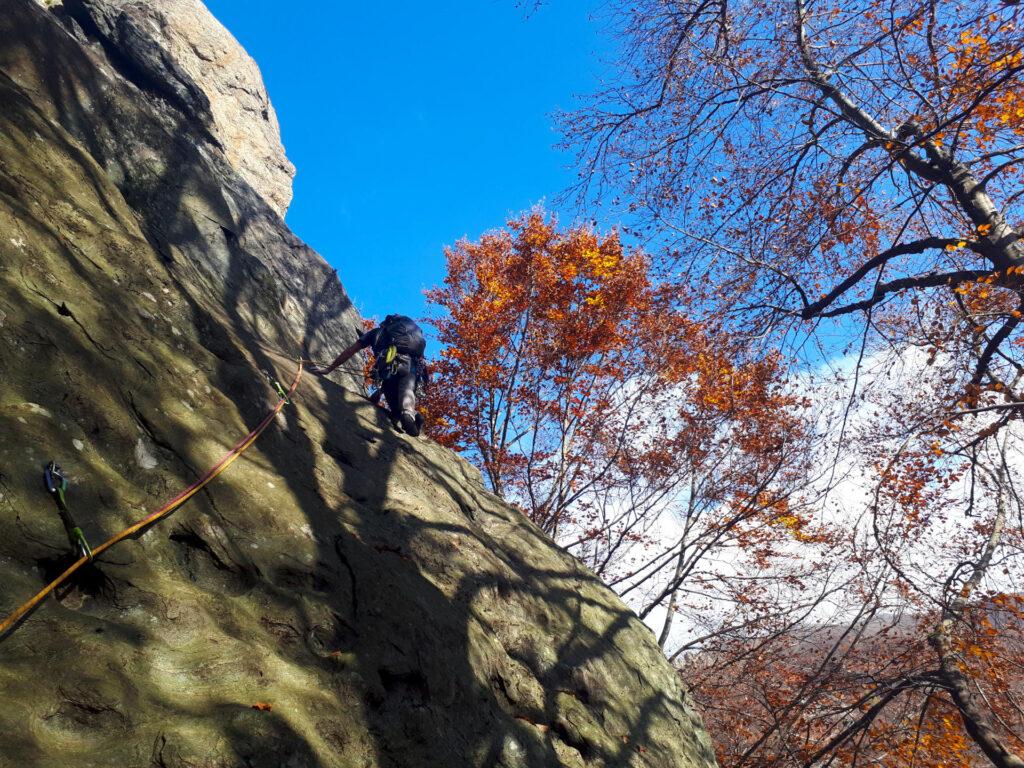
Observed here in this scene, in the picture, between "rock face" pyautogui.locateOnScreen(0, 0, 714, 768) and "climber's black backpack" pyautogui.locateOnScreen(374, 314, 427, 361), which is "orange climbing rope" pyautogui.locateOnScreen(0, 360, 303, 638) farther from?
"climber's black backpack" pyautogui.locateOnScreen(374, 314, 427, 361)

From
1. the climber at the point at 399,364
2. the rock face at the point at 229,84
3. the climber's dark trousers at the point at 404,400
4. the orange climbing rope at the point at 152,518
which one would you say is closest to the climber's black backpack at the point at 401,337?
the climber at the point at 399,364

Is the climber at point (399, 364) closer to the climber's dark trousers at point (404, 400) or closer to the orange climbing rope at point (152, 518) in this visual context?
the climber's dark trousers at point (404, 400)

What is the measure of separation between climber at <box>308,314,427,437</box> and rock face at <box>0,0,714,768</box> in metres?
0.38

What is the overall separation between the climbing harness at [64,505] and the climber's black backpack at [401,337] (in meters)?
5.22

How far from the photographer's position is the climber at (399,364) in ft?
25.9

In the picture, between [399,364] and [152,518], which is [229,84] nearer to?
[399,364]

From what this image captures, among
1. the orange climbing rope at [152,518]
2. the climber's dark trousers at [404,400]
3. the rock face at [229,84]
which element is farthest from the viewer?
the rock face at [229,84]

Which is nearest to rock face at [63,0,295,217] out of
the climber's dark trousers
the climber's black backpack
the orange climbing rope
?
the climber's black backpack

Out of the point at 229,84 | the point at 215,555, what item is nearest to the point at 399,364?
the point at 215,555

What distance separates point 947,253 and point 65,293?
27.3ft

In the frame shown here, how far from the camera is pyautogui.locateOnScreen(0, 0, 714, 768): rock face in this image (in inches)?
100.0

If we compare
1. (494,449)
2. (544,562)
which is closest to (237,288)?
(544,562)

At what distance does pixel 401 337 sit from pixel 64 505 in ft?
18.2

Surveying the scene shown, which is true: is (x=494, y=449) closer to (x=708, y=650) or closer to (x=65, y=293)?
(x=708, y=650)
